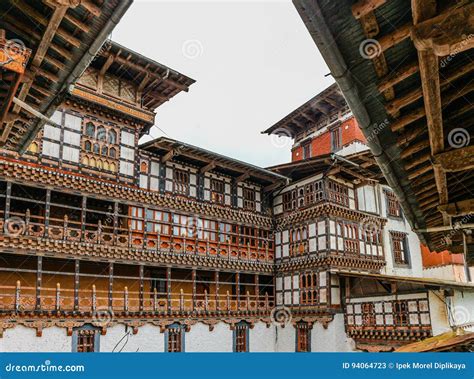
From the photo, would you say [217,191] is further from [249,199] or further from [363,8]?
[363,8]

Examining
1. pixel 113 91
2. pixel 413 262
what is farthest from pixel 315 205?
pixel 113 91

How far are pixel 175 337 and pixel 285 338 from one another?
7.96 meters

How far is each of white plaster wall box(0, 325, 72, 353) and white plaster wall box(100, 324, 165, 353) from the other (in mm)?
1916

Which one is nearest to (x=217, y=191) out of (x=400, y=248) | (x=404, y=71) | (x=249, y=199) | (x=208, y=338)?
(x=249, y=199)

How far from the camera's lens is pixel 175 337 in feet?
85.0

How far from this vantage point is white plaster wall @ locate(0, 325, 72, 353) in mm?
20000

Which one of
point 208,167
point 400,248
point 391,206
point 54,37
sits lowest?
point 400,248

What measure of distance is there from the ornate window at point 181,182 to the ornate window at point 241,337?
9.16 m

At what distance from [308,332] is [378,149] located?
76.7ft

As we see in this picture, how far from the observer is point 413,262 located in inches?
1371

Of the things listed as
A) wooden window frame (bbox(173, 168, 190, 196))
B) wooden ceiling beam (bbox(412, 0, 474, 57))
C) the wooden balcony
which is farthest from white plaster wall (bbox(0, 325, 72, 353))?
wooden ceiling beam (bbox(412, 0, 474, 57))

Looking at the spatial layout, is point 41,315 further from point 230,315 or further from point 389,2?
point 389,2

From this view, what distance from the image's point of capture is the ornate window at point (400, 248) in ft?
110

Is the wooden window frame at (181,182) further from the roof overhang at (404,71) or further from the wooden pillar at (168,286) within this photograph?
the roof overhang at (404,71)
